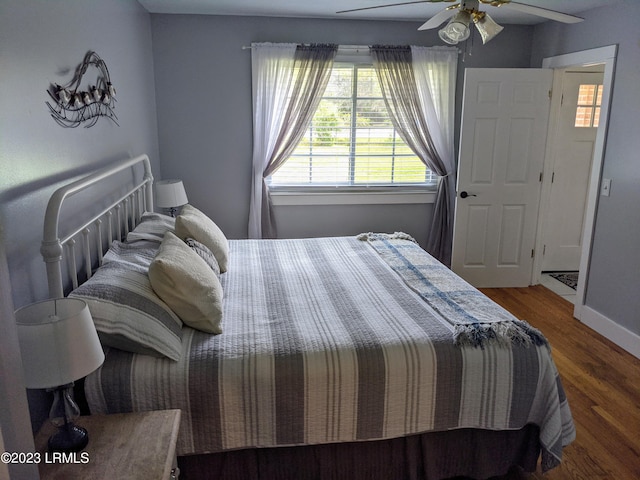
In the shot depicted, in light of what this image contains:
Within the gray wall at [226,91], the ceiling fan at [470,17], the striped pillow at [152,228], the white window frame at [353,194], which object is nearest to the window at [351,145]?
the white window frame at [353,194]

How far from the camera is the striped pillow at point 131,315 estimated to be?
1.72 metres

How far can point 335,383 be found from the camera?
1.83m

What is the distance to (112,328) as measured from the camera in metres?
1.71

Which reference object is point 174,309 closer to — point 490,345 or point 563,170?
A: point 490,345

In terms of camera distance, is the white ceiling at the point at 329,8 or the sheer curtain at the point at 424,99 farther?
the sheer curtain at the point at 424,99

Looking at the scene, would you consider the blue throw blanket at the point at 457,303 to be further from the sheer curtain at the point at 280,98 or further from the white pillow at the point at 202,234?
the sheer curtain at the point at 280,98

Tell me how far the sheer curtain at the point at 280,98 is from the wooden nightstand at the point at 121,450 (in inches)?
112

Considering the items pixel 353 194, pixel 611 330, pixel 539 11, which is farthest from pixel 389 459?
pixel 353 194

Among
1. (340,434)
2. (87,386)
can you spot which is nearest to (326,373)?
(340,434)

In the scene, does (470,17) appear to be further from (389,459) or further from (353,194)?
(353,194)

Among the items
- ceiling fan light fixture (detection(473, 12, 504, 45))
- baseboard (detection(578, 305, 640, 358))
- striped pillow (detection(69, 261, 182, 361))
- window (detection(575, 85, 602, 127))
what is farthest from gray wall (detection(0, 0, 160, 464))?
window (detection(575, 85, 602, 127))

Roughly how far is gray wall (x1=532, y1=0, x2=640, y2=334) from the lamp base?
10.8 ft

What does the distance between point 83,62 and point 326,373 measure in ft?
5.99

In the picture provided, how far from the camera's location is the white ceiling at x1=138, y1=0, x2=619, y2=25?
136 inches
